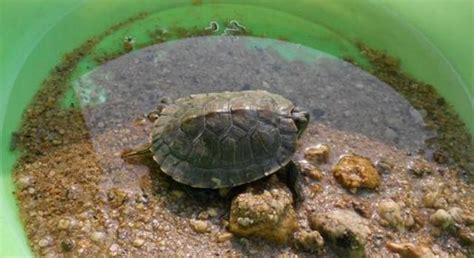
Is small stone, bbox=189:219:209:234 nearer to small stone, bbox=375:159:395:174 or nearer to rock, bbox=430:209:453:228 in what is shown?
small stone, bbox=375:159:395:174

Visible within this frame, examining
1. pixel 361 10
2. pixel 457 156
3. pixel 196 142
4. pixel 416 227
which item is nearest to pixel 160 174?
pixel 196 142

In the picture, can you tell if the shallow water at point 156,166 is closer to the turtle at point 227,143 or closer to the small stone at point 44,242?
the small stone at point 44,242

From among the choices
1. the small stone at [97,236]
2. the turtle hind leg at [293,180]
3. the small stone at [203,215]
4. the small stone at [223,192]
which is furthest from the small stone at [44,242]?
the turtle hind leg at [293,180]

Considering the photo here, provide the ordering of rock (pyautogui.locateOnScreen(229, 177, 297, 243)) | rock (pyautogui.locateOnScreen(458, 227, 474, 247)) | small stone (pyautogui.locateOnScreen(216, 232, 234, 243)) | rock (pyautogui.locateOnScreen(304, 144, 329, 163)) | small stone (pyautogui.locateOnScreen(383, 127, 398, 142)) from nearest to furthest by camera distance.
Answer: rock (pyautogui.locateOnScreen(229, 177, 297, 243)) → small stone (pyautogui.locateOnScreen(216, 232, 234, 243)) → rock (pyautogui.locateOnScreen(458, 227, 474, 247)) → rock (pyautogui.locateOnScreen(304, 144, 329, 163)) → small stone (pyautogui.locateOnScreen(383, 127, 398, 142))

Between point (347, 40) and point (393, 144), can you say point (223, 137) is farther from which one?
point (347, 40)

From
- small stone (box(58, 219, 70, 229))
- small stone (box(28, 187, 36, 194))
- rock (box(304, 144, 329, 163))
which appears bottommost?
small stone (box(28, 187, 36, 194))

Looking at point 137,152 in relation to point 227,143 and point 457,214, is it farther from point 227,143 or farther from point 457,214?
point 457,214

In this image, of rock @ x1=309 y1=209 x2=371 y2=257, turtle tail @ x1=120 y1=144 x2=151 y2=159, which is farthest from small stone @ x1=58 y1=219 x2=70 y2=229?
rock @ x1=309 y1=209 x2=371 y2=257
